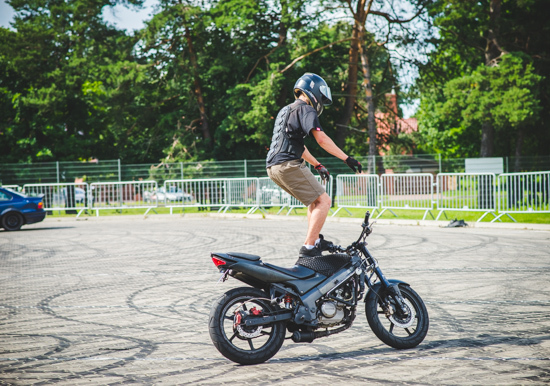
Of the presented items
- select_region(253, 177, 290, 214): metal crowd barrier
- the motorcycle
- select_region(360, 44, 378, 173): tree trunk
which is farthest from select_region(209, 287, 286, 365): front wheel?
select_region(360, 44, 378, 173): tree trunk

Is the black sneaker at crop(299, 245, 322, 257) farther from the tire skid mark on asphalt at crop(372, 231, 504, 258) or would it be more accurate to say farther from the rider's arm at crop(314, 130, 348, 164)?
the tire skid mark on asphalt at crop(372, 231, 504, 258)

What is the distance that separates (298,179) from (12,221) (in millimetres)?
16285

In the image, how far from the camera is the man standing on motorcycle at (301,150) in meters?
5.20

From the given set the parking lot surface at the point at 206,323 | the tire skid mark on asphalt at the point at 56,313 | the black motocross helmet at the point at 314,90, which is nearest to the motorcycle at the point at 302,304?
the parking lot surface at the point at 206,323

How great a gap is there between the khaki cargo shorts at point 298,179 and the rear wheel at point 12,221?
15971 millimetres

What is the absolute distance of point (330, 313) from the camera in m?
4.61

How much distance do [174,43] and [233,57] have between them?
346 centimetres

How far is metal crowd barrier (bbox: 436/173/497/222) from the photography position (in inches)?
692

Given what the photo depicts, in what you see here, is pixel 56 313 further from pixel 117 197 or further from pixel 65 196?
pixel 65 196

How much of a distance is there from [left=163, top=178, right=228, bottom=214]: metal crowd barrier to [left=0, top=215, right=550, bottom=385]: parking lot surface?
520 inches

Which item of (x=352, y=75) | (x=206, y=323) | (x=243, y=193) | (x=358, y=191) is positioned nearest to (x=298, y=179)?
(x=206, y=323)

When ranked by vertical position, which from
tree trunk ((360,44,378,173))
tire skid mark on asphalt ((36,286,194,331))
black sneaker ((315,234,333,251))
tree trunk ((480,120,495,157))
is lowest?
tire skid mark on asphalt ((36,286,194,331))

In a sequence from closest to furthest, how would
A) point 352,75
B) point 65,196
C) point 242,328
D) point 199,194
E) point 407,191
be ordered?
point 242,328
point 407,191
point 199,194
point 65,196
point 352,75

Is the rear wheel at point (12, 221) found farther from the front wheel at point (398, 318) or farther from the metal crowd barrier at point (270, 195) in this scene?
the front wheel at point (398, 318)
